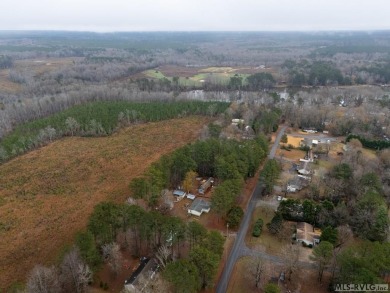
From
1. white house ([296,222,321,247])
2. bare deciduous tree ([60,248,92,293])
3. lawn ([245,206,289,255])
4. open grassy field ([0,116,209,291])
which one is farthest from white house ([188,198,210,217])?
bare deciduous tree ([60,248,92,293])

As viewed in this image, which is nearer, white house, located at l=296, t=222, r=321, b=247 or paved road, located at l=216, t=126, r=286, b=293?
paved road, located at l=216, t=126, r=286, b=293

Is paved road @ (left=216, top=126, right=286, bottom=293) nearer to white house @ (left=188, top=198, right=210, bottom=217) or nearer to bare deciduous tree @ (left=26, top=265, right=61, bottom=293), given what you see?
white house @ (left=188, top=198, right=210, bottom=217)

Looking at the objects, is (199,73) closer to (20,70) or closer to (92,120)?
(20,70)

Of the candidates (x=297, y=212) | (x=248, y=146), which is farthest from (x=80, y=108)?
(x=297, y=212)

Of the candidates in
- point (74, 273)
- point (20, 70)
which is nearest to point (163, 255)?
point (74, 273)

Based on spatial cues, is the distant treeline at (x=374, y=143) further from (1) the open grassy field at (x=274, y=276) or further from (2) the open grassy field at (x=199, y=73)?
(2) the open grassy field at (x=199, y=73)

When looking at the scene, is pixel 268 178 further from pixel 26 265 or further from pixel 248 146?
pixel 26 265
